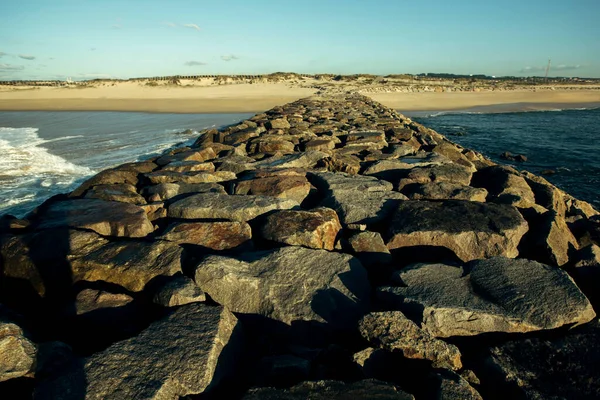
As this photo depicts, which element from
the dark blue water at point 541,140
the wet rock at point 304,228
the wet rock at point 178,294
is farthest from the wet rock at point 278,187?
the dark blue water at point 541,140

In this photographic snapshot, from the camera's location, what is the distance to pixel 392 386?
1777mm

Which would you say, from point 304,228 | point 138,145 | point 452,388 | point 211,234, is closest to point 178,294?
point 211,234

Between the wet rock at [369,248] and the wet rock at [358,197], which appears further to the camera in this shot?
the wet rock at [358,197]

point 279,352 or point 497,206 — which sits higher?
point 497,206

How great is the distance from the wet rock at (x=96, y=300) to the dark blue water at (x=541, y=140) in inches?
336

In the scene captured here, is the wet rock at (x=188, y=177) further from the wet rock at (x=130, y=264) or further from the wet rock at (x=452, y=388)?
the wet rock at (x=452, y=388)

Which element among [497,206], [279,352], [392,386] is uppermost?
[497,206]

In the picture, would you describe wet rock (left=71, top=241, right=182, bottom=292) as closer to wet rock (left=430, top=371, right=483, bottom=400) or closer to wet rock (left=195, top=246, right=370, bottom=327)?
wet rock (left=195, top=246, right=370, bottom=327)

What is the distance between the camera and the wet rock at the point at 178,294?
2.47 metres

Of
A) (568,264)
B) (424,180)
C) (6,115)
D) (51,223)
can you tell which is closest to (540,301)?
(568,264)

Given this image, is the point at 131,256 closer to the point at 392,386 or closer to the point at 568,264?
the point at 392,386

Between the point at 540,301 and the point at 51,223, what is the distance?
4291 mm

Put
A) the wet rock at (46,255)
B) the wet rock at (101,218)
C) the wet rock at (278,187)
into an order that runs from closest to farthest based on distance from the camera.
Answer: the wet rock at (46,255) → the wet rock at (101,218) → the wet rock at (278,187)

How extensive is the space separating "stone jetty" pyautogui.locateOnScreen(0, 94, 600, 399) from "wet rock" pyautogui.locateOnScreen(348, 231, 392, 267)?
13 millimetres
